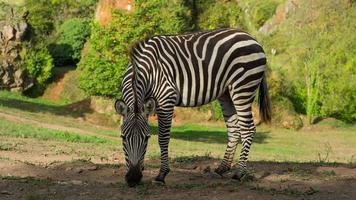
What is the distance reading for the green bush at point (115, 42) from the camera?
26203mm

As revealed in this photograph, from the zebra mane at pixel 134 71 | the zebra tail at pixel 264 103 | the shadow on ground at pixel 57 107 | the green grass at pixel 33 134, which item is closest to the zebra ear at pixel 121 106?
the zebra mane at pixel 134 71

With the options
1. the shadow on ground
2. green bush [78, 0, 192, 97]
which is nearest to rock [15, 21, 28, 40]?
the shadow on ground

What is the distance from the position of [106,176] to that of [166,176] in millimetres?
1035

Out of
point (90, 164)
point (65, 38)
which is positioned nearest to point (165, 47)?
point (90, 164)

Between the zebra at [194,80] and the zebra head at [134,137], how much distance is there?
0.01 meters

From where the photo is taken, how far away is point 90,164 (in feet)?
33.2

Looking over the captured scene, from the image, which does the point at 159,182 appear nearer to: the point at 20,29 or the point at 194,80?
the point at 194,80

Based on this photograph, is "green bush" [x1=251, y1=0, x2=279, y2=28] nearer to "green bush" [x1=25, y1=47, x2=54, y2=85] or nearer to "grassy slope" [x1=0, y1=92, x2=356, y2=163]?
"green bush" [x1=25, y1=47, x2=54, y2=85]

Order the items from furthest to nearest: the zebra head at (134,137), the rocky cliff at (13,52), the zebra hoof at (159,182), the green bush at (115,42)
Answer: the rocky cliff at (13,52)
the green bush at (115,42)
the zebra hoof at (159,182)
the zebra head at (134,137)

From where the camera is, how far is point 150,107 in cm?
777

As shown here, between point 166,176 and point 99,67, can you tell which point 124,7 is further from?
point 166,176

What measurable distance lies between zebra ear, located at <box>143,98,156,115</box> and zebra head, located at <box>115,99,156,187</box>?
0.15 ft

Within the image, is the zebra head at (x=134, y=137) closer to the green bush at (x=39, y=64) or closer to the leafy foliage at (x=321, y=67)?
the leafy foliage at (x=321, y=67)

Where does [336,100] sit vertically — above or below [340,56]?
below
